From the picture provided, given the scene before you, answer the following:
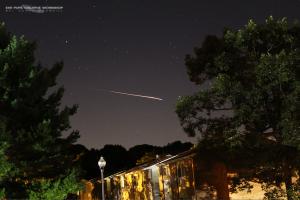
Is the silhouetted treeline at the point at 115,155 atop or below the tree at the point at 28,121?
atop

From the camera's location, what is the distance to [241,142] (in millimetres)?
18766

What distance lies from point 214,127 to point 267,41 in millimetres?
3891

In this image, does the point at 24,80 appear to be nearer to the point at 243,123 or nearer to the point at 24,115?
the point at 24,115

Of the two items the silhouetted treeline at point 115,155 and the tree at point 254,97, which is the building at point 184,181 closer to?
the tree at point 254,97

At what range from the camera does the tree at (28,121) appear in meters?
21.3

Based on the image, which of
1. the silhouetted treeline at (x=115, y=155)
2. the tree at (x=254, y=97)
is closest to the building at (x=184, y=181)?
the tree at (x=254, y=97)

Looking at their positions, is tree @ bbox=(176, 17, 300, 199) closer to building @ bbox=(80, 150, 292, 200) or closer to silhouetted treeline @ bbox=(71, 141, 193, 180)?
building @ bbox=(80, 150, 292, 200)

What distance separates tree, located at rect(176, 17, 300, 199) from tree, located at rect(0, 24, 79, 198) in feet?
19.3

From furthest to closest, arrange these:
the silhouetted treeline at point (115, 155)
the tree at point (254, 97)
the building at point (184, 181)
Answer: the silhouetted treeline at point (115, 155), the building at point (184, 181), the tree at point (254, 97)

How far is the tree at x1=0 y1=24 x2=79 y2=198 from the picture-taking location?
2133 cm

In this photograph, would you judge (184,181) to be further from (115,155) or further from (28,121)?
→ (115,155)

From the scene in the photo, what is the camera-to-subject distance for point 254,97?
1875 cm

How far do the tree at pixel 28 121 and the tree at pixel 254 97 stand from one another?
588cm

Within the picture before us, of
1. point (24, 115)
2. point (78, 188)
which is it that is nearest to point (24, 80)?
point (24, 115)
